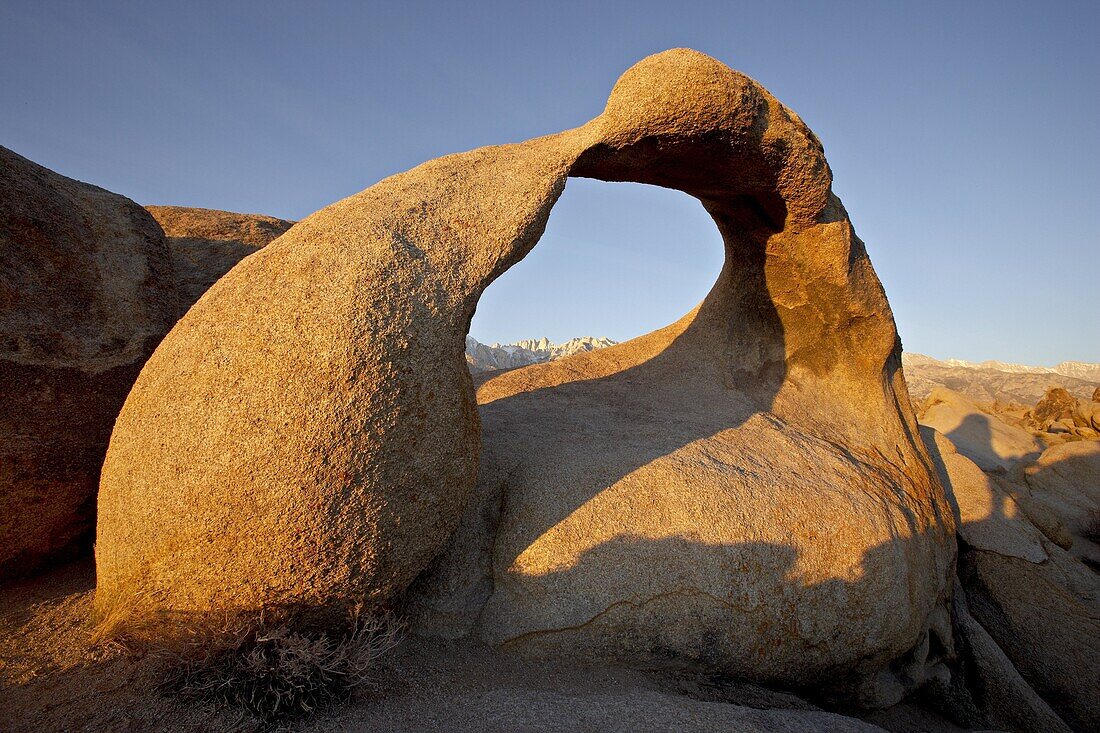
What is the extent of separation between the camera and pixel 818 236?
397 cm

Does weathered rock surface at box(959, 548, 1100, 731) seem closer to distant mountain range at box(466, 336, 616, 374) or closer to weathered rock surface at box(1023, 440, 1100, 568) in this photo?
weathered rock surface at box(1023, 440, 1100, 568)

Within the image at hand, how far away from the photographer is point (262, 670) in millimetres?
2020

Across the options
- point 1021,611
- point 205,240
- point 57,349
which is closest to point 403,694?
point 57,349

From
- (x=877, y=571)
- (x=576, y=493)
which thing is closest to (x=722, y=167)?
(x=576, y=493)

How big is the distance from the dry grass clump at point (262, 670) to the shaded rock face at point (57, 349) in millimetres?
1158

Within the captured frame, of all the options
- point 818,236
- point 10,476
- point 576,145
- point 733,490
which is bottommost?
point 733,490

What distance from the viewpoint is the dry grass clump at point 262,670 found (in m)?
1.98

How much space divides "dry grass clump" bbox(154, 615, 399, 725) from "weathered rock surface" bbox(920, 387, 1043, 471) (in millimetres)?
7745

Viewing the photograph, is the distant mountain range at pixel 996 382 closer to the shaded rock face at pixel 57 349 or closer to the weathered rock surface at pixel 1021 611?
the weathered rock surface at pixel 1021 611

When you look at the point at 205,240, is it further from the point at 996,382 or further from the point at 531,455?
→ the point at 996,382

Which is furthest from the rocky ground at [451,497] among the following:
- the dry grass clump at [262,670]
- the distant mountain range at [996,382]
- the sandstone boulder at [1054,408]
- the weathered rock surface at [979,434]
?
the distant mountain range at [996,382]

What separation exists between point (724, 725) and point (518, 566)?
3.34 feet

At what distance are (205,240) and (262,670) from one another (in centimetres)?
344

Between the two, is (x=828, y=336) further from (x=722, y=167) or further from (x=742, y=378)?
(x=722, y=167)
